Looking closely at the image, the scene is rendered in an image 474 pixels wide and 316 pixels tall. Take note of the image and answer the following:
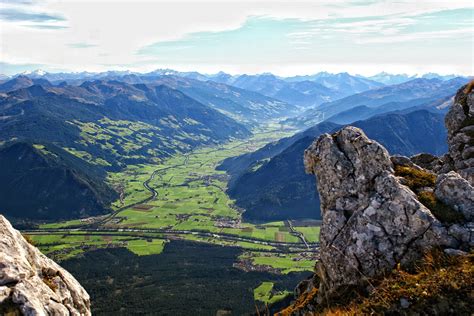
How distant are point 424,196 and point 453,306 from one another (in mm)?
12767

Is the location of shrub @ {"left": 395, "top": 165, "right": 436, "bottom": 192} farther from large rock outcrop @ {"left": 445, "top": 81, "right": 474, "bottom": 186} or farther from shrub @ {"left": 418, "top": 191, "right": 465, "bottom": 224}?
large rock outcrop @ {"left": 445, "top": 81, "right": 474, "bottom": 186}

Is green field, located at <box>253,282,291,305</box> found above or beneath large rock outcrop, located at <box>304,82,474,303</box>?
beneath

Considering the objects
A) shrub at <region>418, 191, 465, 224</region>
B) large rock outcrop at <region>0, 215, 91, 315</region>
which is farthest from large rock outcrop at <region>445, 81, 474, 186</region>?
large rock outcrop at <region>0, 215, 91, 315</region>

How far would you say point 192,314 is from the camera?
156 metres

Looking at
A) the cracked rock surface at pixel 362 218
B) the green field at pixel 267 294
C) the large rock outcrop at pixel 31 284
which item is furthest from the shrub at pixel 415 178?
the green field at pixel 267 294

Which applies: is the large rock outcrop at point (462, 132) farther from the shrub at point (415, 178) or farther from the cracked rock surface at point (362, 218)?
the cracked rock surface at point (362, 218)

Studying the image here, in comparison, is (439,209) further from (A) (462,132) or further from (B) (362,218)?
(A) (462,132)

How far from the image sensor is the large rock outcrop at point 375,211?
2767 centimetres

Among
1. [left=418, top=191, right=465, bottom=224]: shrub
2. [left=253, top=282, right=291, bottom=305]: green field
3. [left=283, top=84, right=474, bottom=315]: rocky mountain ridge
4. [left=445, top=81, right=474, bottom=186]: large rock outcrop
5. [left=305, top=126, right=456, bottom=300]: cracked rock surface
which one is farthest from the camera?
[left=253, top=282, right=291, bottom=305]: green field

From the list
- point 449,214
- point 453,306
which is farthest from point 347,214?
point 453,306

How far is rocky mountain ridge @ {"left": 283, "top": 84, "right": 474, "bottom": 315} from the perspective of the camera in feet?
90.5

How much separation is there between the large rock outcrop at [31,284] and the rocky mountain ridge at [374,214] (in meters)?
18.7

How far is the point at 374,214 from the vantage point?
3058 centimetres

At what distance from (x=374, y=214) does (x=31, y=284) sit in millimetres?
24999
